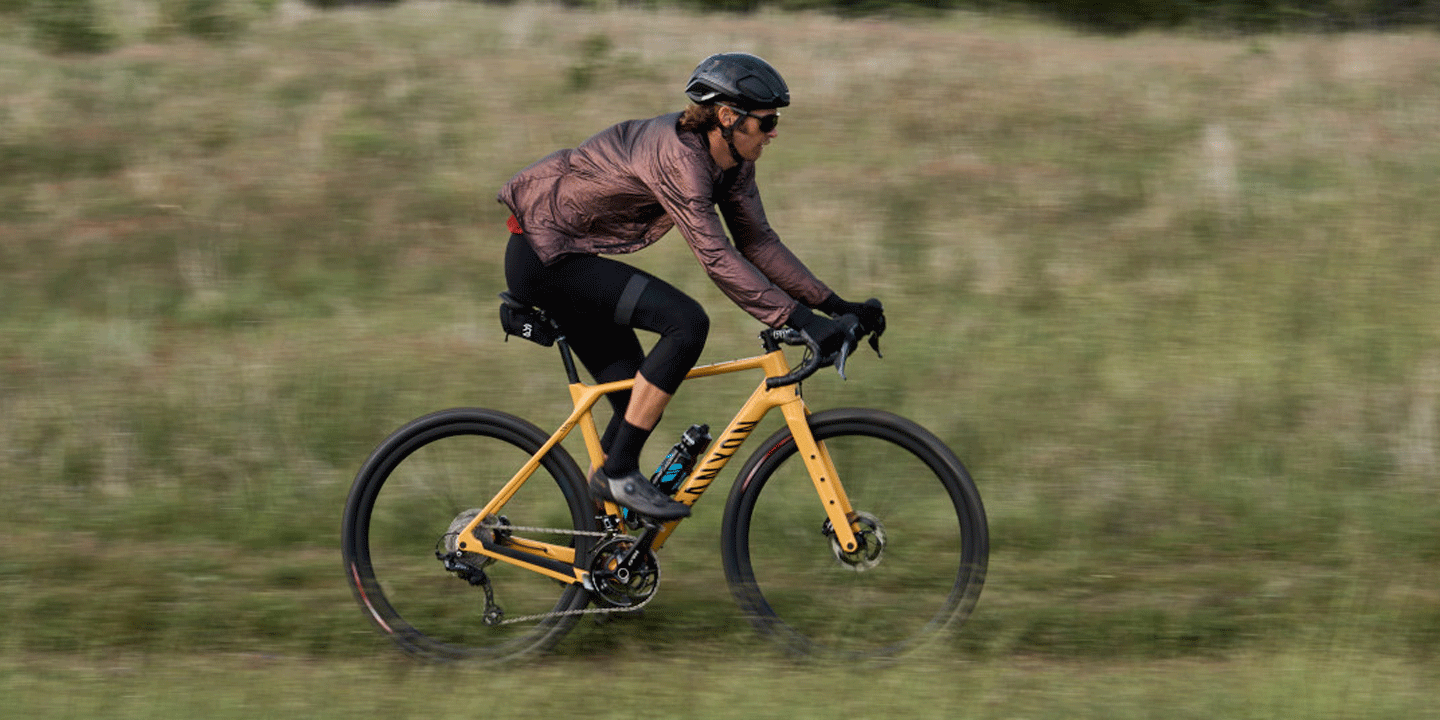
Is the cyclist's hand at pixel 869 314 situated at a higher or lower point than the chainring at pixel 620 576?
higher

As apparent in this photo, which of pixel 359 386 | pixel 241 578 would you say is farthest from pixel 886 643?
pixel 359 386

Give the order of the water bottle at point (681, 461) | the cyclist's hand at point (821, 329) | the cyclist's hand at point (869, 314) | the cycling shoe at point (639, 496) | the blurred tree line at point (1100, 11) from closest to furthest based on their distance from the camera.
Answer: the cyclist's hand at point (821, 329), the cyclist's hand at point (869, 314), the cycling shoe at point (639, 496), the water bottle at point (681, 461), the blurred tree line at point (1100, 11)

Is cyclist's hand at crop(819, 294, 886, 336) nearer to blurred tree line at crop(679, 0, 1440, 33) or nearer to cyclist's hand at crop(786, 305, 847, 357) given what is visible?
cyclist's hand at crop(786, 305, 847, 357)

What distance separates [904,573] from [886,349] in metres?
2.40

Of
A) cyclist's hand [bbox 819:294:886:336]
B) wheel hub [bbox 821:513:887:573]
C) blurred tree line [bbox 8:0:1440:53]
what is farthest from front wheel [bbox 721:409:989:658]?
blurred tree line [bbox 8:0:1440:53]

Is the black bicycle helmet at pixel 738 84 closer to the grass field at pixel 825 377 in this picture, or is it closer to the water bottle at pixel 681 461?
the water bottle at pixel 681 461

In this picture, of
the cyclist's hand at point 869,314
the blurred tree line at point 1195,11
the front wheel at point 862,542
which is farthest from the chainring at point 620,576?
the blurred tree line at point 1195,11

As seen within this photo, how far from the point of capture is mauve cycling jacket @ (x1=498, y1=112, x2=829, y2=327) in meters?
4.46

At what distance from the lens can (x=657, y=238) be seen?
15.4 ft

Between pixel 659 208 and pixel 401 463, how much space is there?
4.17 ft

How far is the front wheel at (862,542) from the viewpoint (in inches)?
184

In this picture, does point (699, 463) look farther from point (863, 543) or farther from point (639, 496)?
point (863, 543)

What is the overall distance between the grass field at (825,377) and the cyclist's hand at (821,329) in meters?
1.10

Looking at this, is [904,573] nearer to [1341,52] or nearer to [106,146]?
[106,146]
